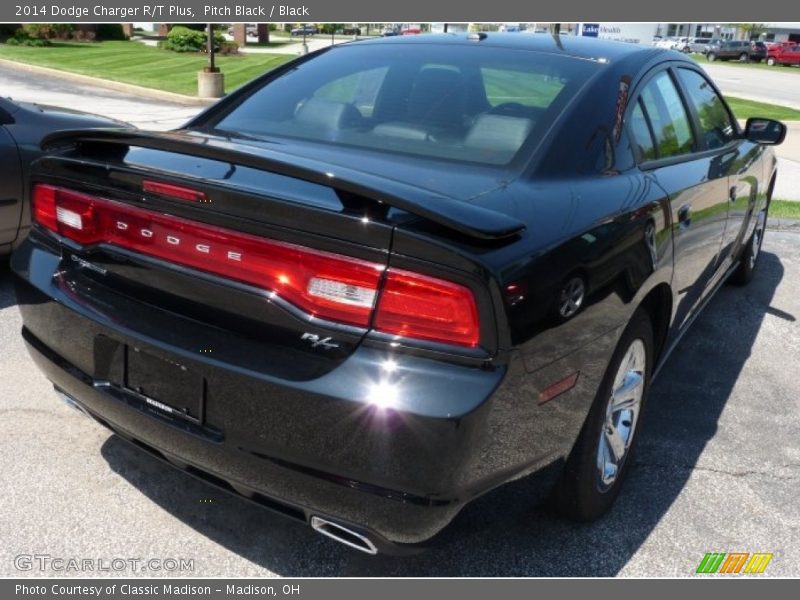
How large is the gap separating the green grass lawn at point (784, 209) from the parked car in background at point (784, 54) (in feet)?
154

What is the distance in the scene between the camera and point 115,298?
7.91ft

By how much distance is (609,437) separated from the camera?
2807 mm

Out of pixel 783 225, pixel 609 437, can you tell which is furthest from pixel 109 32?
pixel 609 437

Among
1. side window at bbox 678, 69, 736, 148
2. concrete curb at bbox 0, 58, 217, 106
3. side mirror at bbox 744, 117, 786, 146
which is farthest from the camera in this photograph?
concrete curb at bbox 0, 58, 217, 106

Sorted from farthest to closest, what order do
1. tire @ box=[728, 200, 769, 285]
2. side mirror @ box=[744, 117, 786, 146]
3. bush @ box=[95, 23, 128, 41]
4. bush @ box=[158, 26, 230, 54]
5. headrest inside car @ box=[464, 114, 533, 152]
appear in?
bush @ box=[95, 23, 128, 41] < bush @ box=[158, 26, 230, 54] < tire @ box=[728, 200, 769, 285] < side mirror @ box=[744, 117, 786, 146] < headrest inside car @ box=[464, 114, 533, 152]

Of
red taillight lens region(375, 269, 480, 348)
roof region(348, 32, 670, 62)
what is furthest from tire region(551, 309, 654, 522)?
roof region(348, 32, 670, 62)

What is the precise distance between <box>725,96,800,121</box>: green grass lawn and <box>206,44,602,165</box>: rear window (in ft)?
52.3

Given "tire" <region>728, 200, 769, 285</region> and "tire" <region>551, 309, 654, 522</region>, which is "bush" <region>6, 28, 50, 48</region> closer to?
"tire" <region>728, 200, 769, 285</region>

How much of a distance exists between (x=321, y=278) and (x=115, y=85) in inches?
773

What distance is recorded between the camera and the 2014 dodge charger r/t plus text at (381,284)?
1968mm

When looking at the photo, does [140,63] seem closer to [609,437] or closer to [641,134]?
[641,134]

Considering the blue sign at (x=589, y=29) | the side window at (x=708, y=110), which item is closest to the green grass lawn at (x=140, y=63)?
the blue sign at (x=589, y=29)

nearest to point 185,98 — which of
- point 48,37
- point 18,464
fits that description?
point 18,464

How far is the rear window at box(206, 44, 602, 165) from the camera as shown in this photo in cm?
276
